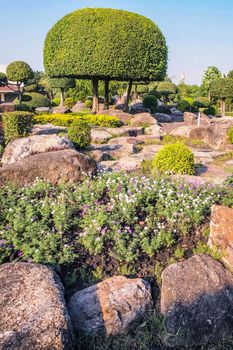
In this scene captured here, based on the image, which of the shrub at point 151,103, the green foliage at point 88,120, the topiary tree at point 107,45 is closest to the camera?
the green foliage at point 88,120

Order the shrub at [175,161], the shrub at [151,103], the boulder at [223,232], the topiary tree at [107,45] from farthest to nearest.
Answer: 1. the shrub at [151,103]
2. the topiary tree at [107,45]
3. the shrub at [175,161]
4. the boulder at [223,232]

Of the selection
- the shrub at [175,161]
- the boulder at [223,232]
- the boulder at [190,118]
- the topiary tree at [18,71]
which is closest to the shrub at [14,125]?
the shrub at [175,161]

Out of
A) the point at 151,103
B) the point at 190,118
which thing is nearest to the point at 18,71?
the point at 151,103

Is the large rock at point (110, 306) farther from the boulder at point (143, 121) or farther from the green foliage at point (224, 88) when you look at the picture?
the green foliage at point (224, 88)

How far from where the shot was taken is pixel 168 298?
3.91 meters

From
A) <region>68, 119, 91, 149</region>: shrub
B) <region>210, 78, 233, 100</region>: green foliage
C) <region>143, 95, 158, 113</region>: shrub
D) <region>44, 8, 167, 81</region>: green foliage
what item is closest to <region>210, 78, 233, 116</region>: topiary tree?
<region>210, 78, 233, 100</region>: green foliage

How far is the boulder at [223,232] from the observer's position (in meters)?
4.51

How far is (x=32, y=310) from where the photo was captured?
10.5 ft

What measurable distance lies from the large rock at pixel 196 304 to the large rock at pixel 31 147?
5.69 m

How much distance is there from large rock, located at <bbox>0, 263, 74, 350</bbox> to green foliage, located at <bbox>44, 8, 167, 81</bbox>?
19.7 m

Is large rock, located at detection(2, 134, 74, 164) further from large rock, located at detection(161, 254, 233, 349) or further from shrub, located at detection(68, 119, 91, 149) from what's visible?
large rock, located at detection(161, 254, 233, 349)

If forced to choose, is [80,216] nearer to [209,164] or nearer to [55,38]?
[209,164]

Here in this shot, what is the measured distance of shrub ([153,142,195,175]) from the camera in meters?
8.41

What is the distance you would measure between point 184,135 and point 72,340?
492 inches
